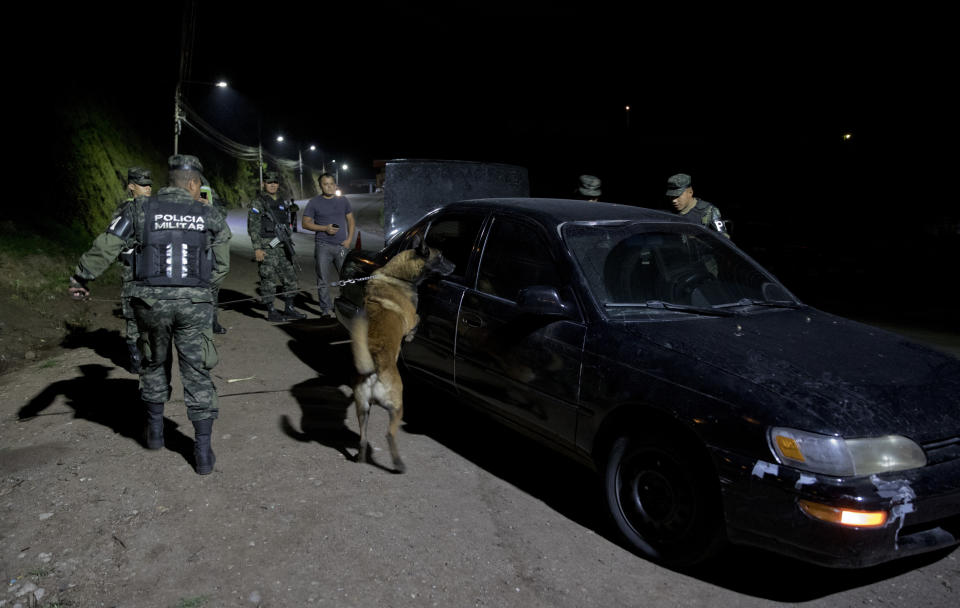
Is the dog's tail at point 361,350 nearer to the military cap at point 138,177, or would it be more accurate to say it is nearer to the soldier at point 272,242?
the military cap at point 138,177

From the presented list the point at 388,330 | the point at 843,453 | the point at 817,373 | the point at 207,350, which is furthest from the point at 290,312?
the point at 843,453

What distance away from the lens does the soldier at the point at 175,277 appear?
3928 mm

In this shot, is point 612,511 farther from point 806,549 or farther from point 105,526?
point 105,526

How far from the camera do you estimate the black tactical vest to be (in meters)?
3.93

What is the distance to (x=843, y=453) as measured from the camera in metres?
2.48

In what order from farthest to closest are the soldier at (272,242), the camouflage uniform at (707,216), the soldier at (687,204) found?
the soldier at (272,242)
the soldier at (687,204)
the camouflage uniform at (707,216)

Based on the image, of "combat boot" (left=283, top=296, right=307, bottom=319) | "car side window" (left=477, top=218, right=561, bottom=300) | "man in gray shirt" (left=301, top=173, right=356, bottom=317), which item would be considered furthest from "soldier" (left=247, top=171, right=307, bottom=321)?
"car side window" (left=477, top=218, right=561, bottom=300)

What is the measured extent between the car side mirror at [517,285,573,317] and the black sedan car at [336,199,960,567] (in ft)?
0.04

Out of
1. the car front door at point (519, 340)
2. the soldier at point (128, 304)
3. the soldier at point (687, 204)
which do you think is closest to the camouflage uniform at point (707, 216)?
the soldier at point (687, 204)

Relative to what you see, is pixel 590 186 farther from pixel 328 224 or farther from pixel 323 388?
pixel 323 388

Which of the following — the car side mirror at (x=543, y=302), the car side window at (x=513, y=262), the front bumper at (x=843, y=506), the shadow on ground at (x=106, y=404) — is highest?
the car side window at (x=513, y=262)

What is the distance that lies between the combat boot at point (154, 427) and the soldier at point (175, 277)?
0.50 feet

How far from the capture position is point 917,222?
1983 centimetres

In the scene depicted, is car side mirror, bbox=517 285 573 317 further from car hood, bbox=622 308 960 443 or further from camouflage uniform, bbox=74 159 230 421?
camouflage uniform, bbox=74 159 230 421
